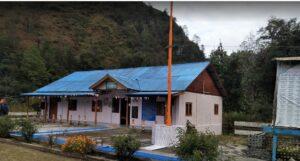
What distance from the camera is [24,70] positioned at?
168 feet

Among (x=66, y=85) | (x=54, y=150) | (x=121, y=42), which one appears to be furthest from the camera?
(x=121, y=42)

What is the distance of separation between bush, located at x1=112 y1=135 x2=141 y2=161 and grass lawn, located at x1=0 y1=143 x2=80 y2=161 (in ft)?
5.52

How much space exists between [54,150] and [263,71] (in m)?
18.2

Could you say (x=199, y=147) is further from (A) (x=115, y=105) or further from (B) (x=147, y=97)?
(A) (x=115, y=105)

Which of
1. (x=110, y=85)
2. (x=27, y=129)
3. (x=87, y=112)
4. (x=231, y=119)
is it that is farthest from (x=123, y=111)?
(x=27, y=129)

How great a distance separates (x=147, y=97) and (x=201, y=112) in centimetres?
423

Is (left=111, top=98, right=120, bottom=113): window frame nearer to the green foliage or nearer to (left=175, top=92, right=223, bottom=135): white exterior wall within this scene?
(left=175, top=92, right=223, bottom=135): white exterior wall

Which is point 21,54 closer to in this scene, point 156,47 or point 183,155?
point 156,47

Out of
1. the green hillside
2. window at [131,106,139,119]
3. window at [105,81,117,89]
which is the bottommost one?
window at [131,106,139,119]

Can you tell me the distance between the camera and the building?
23109mm

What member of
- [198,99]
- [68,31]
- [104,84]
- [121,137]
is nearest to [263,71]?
[198,99]

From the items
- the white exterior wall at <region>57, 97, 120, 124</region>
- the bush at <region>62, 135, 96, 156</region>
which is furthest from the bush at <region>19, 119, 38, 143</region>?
the white exterior wall at <region>57, 97, 120, 124</region>

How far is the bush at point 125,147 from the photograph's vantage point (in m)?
11.9

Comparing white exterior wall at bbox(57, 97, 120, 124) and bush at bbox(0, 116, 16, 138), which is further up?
white exterior wall at bbox(57, 97, 120, 124)
